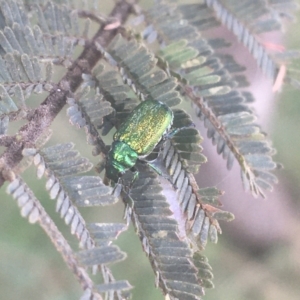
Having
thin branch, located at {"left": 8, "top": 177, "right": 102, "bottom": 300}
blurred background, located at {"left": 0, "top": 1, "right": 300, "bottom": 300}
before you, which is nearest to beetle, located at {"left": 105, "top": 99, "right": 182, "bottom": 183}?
thin branch, located at {"left": 8, "top": 177, "right": 102, "bottom": 300}

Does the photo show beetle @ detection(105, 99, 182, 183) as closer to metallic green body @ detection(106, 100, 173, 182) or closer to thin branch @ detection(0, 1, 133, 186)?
metallic green body @ detection(106, 100, 173, 182)

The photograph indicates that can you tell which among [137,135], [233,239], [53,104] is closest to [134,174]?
[137,135]

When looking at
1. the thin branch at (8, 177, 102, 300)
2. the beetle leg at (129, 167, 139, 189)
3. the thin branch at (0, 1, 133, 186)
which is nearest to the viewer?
the thin branch at (8, 177, 102, 300)

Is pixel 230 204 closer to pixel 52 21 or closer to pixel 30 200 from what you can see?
pixel 52 21

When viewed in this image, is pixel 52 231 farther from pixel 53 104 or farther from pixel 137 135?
pixel 137 135

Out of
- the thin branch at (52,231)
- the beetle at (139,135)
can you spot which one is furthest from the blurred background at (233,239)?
the thin branch at (52,231)

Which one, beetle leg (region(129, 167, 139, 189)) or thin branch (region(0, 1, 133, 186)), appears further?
beetle leg (region(129, 167, 139, 189))

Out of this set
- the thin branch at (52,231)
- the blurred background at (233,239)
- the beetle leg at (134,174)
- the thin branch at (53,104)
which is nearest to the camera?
the thin branch at (52,231)

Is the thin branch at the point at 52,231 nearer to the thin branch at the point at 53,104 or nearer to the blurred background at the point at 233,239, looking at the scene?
the thin branch at the point at 53,104
